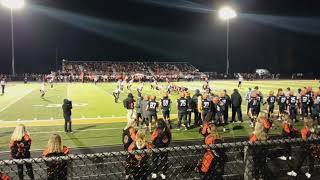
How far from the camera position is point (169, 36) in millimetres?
80125

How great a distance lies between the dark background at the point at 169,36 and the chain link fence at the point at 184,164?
63.9 metres

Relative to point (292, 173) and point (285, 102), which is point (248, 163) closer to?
point (292, 173)

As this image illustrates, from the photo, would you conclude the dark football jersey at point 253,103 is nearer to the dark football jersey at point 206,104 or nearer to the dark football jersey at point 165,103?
the dark football jersey at point 206,104

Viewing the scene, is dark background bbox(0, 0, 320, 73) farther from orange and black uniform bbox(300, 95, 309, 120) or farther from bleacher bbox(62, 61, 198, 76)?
orange and black uniform bbox(300, 95, 309, 120)

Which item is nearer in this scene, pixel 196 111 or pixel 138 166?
pixel 138 166

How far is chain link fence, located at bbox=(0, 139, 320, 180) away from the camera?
4992 mm

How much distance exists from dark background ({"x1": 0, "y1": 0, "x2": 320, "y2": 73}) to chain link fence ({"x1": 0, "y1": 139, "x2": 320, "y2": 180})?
63.9m

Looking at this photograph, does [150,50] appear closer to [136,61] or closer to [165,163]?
[136,61]

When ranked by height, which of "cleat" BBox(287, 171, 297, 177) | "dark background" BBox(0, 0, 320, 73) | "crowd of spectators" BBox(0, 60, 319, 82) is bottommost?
"cleat" BBox(287, 171, 297, 177)

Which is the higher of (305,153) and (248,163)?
(248,163)

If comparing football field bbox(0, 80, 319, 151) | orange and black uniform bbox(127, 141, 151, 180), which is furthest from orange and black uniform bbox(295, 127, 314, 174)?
football field bbox(0, 80, 319, 151)

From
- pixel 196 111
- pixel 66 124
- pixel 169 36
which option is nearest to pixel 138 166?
pixel 66 124

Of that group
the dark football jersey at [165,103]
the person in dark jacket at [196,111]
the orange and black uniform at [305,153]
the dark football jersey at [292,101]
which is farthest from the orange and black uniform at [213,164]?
the dark football jersey at [292,101]

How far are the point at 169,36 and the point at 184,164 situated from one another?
7098 cm
